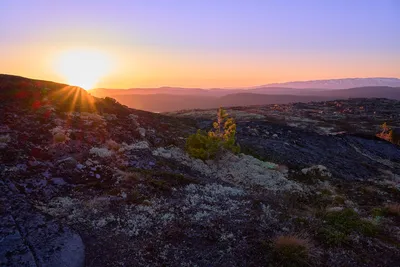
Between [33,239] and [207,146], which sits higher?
Result: [207,146]

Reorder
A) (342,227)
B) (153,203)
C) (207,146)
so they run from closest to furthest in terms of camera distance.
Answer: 1. (342,227)
2. (153,203)
3. (207,146)

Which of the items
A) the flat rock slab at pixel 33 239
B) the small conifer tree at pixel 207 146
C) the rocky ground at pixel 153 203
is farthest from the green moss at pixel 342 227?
the small conifer tree at pixel 207 146

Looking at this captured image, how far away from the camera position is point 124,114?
27406 millimetres

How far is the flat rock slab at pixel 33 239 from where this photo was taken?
7.42m

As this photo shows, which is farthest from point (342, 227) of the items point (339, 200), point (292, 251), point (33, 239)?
point (33, 239)

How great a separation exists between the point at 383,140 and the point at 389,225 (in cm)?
3465

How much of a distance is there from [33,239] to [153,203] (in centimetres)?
462

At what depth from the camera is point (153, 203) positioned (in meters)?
11.7

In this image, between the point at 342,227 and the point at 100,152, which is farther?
the point at 100,152

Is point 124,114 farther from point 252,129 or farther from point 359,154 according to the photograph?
point 359,154

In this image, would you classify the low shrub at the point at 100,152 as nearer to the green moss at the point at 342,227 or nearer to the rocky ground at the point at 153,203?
the rocky ground at the point at 153,203

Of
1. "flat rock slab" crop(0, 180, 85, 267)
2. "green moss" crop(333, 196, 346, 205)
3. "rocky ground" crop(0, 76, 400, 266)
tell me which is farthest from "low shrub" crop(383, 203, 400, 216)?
"flat rock slab" crop(0, 180, 85, 267)

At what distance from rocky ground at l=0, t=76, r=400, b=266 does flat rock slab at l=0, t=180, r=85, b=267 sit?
0.09 ft

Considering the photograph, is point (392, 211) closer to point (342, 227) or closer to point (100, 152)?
point (342, 227)
